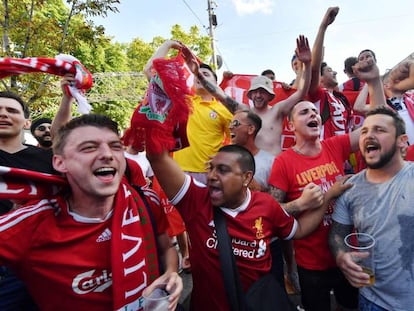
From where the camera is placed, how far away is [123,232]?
5.16ft

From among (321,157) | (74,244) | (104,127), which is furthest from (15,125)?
(321,157)

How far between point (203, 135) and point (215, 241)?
2.47 meters

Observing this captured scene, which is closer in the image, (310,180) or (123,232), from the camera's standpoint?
(123,232)

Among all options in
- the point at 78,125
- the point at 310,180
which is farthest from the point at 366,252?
the point at 78,125

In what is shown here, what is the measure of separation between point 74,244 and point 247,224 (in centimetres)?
102

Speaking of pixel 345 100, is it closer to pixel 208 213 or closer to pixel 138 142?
pixel 208 213

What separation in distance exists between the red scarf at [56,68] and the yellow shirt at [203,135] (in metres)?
2.15

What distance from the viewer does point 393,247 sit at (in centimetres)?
191

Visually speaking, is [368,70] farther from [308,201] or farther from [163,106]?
[163,106]

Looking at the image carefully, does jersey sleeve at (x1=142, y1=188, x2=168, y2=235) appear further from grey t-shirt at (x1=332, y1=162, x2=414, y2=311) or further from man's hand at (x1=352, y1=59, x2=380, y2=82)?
man's hand at (x1=352, y1=59, x2=380, y2=82)

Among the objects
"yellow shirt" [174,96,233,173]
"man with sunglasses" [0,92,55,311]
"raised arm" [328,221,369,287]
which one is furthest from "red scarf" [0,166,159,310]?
"yellow shirt" [174,96,233,173]

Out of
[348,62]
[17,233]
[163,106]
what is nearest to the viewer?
[17,233]

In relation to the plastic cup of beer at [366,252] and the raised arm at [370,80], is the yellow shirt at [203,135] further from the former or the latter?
the plastic cup of beer at [366,252]

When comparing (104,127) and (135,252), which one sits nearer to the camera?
(135,252)
